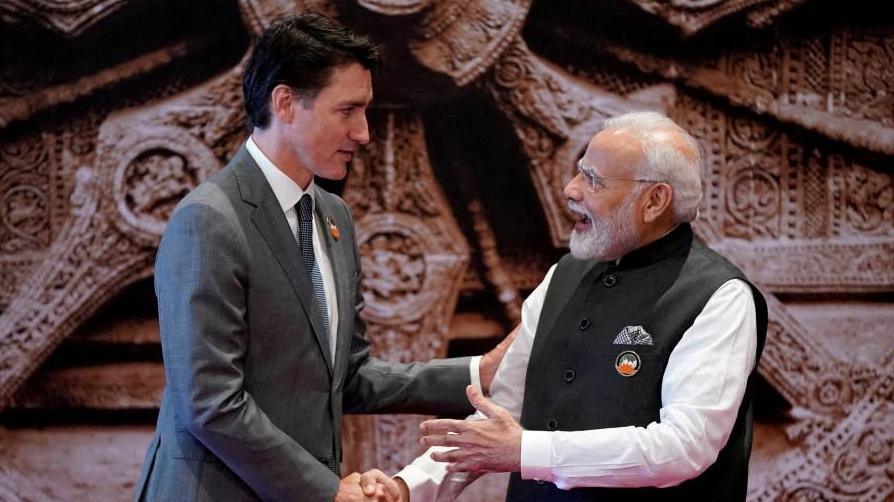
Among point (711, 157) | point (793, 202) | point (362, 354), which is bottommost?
point (793, 202)

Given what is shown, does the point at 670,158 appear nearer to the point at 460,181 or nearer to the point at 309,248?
the point at 309,248

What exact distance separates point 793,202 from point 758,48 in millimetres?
507

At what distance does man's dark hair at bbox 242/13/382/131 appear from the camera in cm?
187

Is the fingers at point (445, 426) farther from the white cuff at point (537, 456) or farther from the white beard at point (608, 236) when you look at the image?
the white beard at point (608, 236)

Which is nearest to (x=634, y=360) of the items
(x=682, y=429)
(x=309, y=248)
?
(x=682, y=429)

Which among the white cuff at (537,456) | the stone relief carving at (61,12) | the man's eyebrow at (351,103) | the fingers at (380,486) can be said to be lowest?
the fingers at (380,486)

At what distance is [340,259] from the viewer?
205 cm

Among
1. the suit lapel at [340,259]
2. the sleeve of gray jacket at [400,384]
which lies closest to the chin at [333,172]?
the suit lapel at [340,259]

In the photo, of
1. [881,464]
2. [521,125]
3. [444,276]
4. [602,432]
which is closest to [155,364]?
[444,276]

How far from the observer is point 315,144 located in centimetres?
193

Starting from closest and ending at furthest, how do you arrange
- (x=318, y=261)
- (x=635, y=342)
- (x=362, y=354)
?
(x=635, y=342) < (x=318, y=261) < (x=362, y=354)

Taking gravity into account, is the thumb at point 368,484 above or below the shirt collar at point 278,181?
below

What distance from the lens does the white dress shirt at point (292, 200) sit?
6.31 feet

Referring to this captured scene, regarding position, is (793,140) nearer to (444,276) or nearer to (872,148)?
(872,148)
